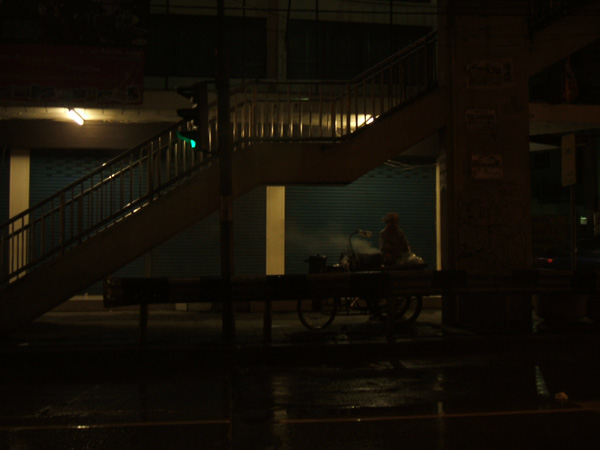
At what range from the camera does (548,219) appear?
61.1 feet

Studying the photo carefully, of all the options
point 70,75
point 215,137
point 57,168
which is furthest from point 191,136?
point 57,168

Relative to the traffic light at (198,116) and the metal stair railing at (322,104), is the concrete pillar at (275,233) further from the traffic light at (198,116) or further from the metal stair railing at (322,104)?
the traffic light at (198,116)

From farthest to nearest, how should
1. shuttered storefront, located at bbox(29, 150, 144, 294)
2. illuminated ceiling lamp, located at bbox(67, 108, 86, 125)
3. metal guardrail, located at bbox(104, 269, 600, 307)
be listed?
shuttered storefront, located at bbox(29, 150, 144, 294)
illuminated ceiling lamp, located at bbox(67, 108, 86, 125)
metal guardrail, located at bbox(104, 269, 600, 307)

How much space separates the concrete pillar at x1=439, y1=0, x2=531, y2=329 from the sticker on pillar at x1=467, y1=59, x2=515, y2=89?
2cm

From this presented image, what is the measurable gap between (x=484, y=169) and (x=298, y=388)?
5638mm

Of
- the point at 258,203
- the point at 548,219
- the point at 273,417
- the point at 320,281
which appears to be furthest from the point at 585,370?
the point at 548,219

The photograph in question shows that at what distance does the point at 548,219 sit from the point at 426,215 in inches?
259

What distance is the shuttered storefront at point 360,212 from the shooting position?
13.7m

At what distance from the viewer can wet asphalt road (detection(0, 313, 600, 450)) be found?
5.16 metres

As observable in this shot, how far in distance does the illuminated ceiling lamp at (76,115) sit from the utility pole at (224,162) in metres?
3.95

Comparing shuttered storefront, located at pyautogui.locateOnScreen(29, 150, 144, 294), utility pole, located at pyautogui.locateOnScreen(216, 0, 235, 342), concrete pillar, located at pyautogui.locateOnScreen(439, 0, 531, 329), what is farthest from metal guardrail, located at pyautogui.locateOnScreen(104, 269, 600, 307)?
shuttered storefront, located at pyautogui.locateOnScreen(29, 150, 144, 294)

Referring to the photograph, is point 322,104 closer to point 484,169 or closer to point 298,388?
point 484,169

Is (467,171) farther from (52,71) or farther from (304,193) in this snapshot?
(52,71)

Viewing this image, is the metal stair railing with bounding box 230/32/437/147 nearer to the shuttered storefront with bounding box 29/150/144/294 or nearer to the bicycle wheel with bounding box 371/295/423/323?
the bicycle wheel with bounding box 371/295/423/323
